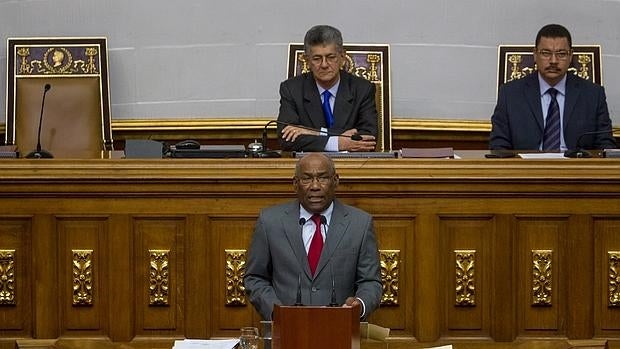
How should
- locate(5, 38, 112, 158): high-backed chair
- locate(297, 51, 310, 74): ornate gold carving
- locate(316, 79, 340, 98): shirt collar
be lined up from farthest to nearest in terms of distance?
locate(5, 38, 112, 158): high-backed chair < locate(297, 51, 310, 74): ornate gold carving < locate(316, 79, 340, 98): shirt collar

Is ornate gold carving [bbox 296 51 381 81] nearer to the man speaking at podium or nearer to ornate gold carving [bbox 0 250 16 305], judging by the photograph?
ornate gold carving [bbox 0 250 16 305]

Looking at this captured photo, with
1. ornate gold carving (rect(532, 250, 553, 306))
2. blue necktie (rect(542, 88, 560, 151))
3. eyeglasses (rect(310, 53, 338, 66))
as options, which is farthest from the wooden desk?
eyeglasses (rect(310, 53, 338, 66))

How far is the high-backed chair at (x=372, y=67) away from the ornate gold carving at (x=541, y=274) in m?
2.10

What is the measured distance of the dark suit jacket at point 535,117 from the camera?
728cm

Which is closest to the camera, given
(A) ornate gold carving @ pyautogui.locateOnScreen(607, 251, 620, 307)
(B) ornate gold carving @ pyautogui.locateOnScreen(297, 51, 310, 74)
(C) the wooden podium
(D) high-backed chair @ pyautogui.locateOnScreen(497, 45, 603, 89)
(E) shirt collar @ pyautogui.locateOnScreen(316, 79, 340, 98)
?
(C) the wooden podium

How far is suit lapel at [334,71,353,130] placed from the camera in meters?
7.37

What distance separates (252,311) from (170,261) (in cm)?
42

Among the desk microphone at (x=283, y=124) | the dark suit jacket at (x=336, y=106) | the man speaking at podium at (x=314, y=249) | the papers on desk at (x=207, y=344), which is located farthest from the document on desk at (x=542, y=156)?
the papers on desk at (x=207, y=344)

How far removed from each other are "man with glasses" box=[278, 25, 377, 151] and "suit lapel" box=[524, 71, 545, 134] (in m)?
0.79

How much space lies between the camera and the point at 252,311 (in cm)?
626

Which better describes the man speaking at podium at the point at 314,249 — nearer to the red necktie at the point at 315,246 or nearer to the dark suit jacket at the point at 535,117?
the red necktie at the point at 315,246

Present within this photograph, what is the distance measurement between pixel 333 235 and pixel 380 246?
0.86 metres

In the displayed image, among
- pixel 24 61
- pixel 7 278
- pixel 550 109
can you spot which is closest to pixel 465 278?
pixel 550 109

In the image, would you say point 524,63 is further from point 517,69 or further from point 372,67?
point 372,67
